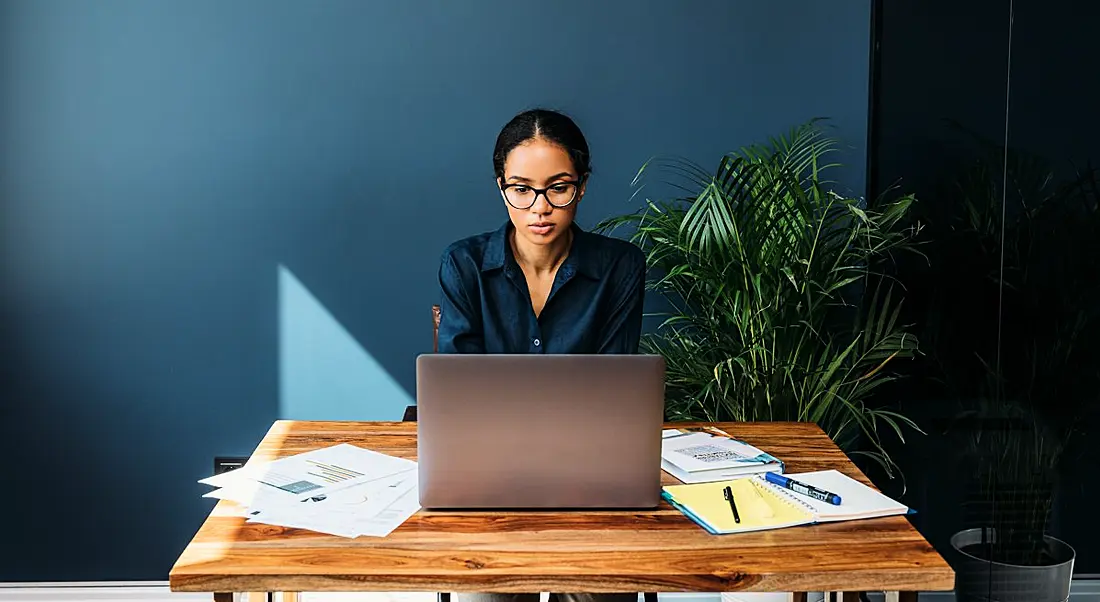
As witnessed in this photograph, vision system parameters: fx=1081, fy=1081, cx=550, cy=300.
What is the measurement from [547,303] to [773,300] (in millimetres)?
815

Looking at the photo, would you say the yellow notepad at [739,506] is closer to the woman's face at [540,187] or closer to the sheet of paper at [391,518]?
the sheet of paper at [391,518]

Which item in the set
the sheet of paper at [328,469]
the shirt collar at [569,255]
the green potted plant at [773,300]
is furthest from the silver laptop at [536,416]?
the green potted plant at [773,300]

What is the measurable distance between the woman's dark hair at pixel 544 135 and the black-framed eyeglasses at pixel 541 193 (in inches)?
2.8

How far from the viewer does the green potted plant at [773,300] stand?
2955 millimetres

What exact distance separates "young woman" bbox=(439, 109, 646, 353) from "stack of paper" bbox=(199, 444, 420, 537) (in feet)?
1.37

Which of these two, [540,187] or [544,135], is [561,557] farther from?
[544,135]

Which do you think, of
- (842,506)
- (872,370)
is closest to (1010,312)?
(872,370)

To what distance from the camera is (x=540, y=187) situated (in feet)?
7.44

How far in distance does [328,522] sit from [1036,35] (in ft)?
5.98

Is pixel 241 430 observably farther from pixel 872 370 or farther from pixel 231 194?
pixel 872 370

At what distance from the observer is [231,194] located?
3309 millimetres

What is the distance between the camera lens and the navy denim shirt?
2.38 meters

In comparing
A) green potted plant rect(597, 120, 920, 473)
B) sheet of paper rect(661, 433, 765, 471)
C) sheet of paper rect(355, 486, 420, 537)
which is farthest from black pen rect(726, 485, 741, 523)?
green potted plant rect(597, 120, 920, 473)

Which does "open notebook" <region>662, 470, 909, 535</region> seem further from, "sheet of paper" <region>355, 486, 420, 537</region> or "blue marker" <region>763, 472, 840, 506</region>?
"sheet of paper" <region>355, 486, 420, 537</region>
